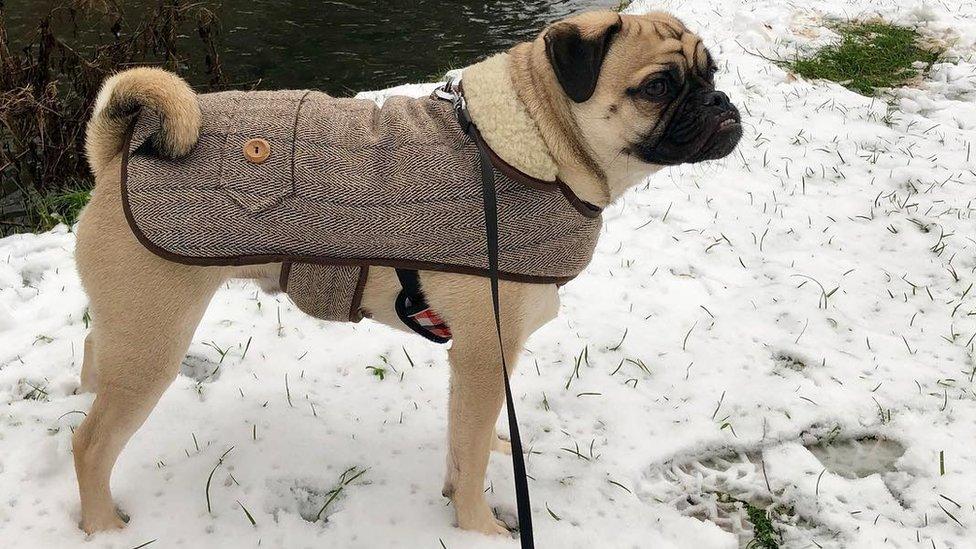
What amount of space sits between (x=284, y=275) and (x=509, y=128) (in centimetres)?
97

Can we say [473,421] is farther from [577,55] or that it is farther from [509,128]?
[577,55]

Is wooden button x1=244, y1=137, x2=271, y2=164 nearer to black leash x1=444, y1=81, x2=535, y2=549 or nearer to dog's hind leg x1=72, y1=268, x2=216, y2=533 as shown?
dog's hind leg x1=72, y1=268, x2=216, y2=533

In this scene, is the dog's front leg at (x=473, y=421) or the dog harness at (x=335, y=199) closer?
the dog harness at (x=335, y=199)

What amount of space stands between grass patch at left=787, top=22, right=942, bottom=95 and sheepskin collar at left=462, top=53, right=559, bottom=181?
6146 mm

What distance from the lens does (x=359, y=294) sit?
2.53m

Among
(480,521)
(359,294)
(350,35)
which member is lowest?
(350,35)

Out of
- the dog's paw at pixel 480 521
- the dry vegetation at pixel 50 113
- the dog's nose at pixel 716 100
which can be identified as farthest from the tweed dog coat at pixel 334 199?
the dry vegetation at pixel 50 113

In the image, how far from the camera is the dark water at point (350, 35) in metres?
8.99

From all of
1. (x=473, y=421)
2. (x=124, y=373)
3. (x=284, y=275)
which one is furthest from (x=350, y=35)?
(x=473, y=421)

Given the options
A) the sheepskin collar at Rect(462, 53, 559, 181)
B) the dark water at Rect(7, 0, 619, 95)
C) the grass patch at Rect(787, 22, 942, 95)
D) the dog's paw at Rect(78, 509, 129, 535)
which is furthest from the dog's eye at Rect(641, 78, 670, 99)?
the dark water at Rect(7, 0, 619, 95)

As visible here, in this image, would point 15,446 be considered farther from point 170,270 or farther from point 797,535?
point 797,535

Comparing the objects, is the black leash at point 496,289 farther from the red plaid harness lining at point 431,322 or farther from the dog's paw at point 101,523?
the dog's paw at point 101,523

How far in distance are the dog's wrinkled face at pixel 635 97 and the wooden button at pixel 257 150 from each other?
3.24ft

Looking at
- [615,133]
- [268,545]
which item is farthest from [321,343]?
[615,133]
